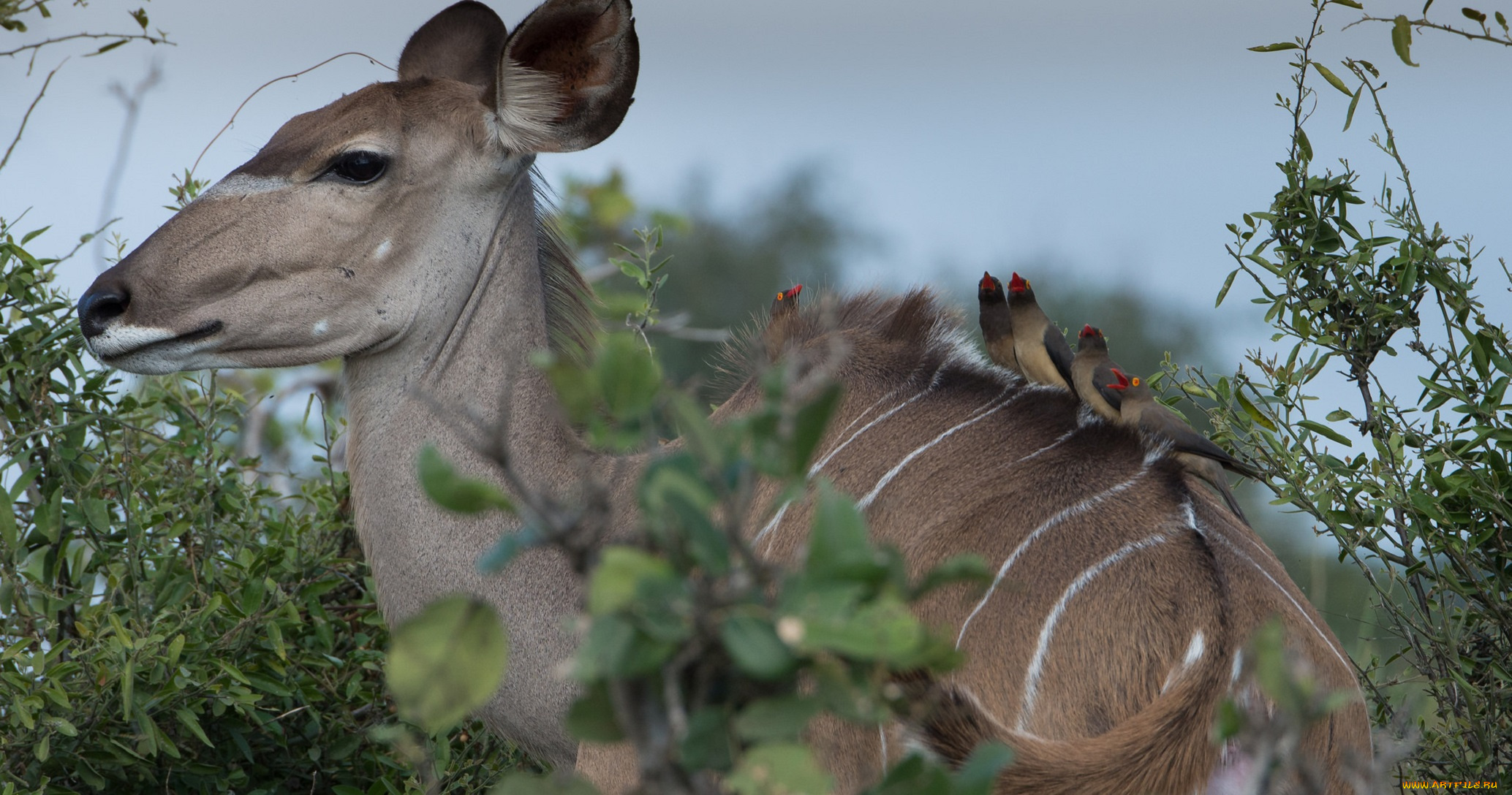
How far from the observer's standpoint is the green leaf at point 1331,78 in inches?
115

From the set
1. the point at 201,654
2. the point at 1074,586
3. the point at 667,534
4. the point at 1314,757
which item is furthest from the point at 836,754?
the point at 201,654

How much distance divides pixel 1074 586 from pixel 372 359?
61.2 inches

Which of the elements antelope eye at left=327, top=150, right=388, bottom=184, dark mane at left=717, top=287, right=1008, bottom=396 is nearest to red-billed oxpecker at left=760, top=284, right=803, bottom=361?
dark mane at left=717, top=287, right=1008, bottom=396

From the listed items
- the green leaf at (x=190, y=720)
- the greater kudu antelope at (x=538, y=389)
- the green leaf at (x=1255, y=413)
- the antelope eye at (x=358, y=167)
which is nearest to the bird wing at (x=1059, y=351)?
the green leaf at (x=1255, y=413)

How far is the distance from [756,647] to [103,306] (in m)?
2.14

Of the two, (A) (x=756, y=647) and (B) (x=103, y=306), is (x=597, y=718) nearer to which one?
(A) (x=756, y=647)

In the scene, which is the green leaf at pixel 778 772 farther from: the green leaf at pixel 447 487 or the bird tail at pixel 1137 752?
the bird tail at pixel 1137 752

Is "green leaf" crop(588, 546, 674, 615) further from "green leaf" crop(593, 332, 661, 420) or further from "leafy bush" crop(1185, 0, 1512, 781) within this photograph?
"leafy bush" crop(1185, 0, 1512, 781)

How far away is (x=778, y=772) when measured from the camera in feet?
3.10

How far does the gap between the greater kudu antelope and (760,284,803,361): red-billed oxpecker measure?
32 mm

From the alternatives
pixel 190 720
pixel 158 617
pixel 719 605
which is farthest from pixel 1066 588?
pixel 158 617

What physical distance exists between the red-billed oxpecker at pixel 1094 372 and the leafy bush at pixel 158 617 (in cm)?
184

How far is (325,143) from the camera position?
2.79 meters

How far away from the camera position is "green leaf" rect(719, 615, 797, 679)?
0.89 meters
